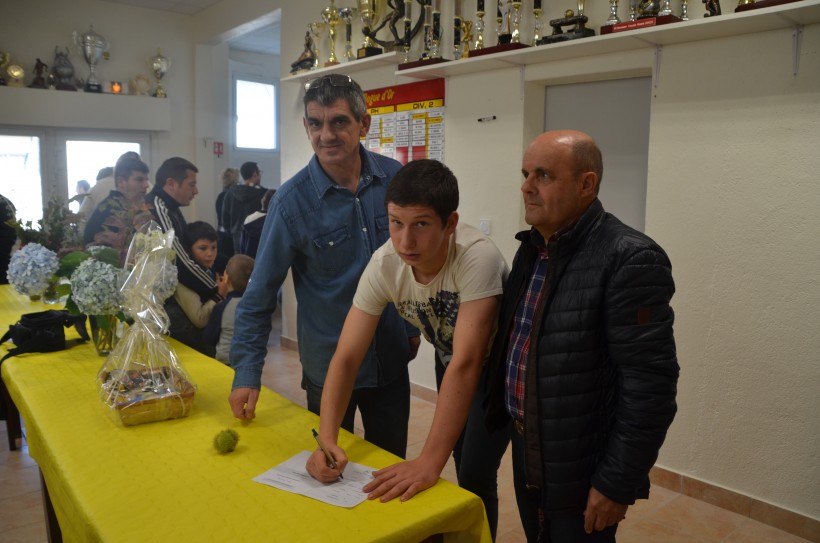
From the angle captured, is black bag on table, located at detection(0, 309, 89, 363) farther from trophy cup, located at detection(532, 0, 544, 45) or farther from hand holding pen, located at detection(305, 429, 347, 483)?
trophy cup, located at detection(532, 0, 544, 45)

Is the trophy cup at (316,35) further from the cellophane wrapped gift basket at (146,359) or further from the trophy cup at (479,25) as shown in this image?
the cellophane wrapped gift basket at (146,359)

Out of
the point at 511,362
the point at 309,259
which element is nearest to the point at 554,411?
the point at 511,362

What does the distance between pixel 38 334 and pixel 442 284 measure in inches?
63.8

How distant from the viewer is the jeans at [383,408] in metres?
1.96

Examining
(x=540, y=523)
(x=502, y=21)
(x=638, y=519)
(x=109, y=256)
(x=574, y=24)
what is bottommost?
(x=638, y=519)

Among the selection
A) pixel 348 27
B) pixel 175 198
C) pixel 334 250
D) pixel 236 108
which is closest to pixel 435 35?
pixel 348 27

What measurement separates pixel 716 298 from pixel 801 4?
1178 mm

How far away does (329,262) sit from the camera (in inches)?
72.9

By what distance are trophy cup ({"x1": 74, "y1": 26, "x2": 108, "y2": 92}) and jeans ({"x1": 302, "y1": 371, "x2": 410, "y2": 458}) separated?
5.58 metres

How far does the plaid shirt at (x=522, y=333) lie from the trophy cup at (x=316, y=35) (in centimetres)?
370

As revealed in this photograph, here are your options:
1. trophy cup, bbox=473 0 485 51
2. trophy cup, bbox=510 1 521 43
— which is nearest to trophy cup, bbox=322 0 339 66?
trophy cup, bbox=473 0 485 51

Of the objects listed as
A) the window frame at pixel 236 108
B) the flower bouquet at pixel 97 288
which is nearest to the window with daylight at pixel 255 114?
the window frame at pixel 236 108

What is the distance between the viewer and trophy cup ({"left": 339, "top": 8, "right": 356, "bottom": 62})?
14.5 feet

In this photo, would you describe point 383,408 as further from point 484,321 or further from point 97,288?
point 97,288
